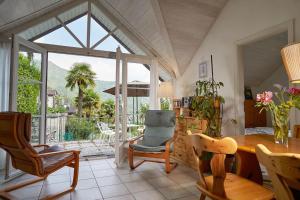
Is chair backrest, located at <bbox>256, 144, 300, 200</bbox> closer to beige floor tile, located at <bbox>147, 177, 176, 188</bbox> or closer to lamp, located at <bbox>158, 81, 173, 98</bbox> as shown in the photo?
beige floor tile, located at <bbox>147, 177, 176, 188</bbox>

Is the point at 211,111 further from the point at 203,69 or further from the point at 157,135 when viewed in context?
the point at 157,135

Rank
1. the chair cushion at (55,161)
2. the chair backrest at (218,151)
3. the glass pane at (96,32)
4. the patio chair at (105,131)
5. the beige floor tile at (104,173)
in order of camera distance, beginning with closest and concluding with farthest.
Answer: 1. the chair backrest at (218,151)
2. the chair cushion at (55,161)
3. the beige floor tile at (104,173)
4. the glass pane at (96,32)
5. the patio chair at (105,131)

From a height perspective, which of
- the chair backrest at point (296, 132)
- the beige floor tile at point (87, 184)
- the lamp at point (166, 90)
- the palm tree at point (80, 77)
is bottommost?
the beige floor tile at point (87, 184)

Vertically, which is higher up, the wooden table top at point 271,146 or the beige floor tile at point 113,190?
the wooden table top at point 271,146

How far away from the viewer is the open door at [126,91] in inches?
139

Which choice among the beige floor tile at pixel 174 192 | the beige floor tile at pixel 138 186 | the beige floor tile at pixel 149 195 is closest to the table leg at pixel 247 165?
the beige floor tile at pixel 174 192

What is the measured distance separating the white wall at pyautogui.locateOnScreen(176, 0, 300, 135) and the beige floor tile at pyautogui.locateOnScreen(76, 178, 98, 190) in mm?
2218

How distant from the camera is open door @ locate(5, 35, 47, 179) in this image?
9.38ft

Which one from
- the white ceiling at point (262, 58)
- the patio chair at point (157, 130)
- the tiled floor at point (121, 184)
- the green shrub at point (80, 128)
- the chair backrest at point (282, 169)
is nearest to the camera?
the chair backrest at point (282, 169)

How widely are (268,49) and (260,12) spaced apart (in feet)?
11.9

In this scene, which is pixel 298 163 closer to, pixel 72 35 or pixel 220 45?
pixel 220 45

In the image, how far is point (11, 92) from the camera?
2.81 meters

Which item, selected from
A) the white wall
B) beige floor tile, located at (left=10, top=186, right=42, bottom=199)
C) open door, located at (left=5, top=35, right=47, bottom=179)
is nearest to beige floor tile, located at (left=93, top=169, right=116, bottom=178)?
beige floor tile, located at (left=10, top=186, right=42, bottom=199)

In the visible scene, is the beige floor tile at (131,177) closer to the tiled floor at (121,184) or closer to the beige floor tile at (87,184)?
the tiled floor at (121,184)
